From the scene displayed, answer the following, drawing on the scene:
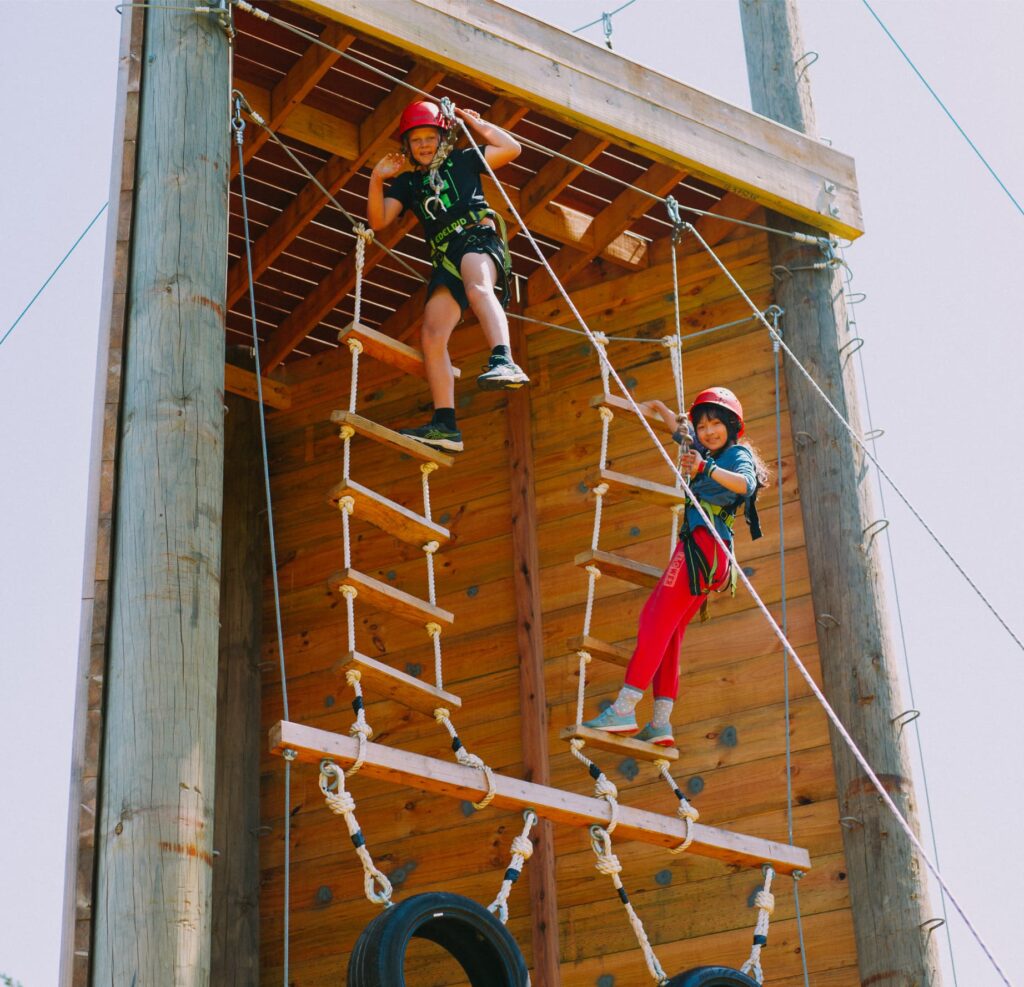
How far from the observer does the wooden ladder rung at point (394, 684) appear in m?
4.81

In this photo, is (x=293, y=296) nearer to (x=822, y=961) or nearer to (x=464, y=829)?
(x=464, y=829)

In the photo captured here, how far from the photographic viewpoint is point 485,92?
605cm

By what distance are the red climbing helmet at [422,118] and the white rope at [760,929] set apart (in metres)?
2.65

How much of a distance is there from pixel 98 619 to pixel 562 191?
2.97 m

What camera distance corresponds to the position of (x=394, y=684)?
495cm

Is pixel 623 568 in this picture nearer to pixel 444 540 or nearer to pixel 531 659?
pixel 444 540

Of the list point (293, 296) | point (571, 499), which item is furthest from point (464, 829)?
point (293, 296)

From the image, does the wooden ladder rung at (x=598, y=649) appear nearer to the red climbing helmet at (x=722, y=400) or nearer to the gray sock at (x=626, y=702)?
the gray sock at (x=626, y=702)

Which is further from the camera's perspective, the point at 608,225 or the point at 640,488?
the point at 608,225

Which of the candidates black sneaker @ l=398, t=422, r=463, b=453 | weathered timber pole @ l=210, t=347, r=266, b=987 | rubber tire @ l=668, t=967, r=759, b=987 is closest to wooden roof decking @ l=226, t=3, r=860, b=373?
weathered timber pole @ l=210, t=347, r=266, b=987

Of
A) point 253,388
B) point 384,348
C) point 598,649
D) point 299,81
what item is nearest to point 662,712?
point 598,649

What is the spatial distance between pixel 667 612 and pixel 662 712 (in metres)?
0.32

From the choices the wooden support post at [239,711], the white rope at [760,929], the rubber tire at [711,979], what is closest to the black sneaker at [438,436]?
the wooden support post at [239,711]

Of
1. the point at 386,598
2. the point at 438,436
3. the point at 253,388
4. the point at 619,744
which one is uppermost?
the point at 253,388
